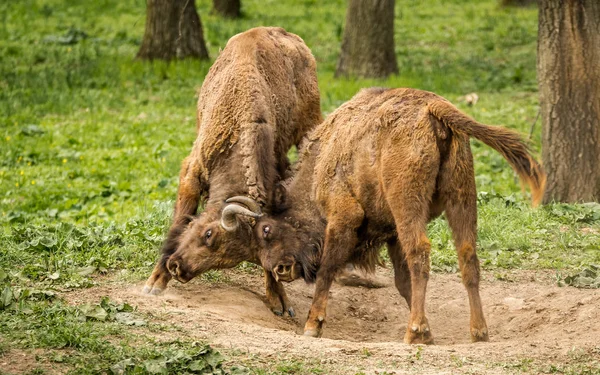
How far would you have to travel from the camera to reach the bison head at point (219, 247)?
755 cm

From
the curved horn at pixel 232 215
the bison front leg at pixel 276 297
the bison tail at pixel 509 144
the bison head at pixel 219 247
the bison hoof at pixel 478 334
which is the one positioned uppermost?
the bison tail at pixel 509 144

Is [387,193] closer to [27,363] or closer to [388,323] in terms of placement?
[388,323]

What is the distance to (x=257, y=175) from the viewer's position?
25.5ft

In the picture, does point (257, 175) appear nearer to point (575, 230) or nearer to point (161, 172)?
point (575, 230)

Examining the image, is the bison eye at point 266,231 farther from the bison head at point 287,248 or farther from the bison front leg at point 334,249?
the bison front leg at point 334,249

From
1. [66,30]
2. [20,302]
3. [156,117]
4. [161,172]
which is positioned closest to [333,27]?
[66,30]

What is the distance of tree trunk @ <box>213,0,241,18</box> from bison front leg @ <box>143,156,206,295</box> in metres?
15.0

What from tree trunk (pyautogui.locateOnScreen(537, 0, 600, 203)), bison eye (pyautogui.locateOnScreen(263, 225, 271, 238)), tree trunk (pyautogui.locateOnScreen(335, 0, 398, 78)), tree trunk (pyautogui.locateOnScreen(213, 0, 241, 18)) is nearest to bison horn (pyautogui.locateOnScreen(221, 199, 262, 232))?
bison eye (pyautogui.locateOnScreen(263, 225, 271, 238))

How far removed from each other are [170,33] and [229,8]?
5.98 metres

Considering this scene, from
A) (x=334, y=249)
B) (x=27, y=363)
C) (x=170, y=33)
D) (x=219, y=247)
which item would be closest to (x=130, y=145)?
Answer: (x=170, y=33)

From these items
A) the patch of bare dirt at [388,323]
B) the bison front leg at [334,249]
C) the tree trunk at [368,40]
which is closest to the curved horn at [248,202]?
the bison front leg at [334,249]

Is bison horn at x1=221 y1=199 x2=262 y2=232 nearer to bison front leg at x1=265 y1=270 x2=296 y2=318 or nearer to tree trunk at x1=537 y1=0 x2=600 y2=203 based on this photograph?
bison front leg at x1=265 y1=270 x2=296 y2=318

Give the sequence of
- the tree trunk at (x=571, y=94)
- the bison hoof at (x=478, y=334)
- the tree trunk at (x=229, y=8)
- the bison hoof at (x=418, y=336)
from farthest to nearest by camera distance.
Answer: the tree trunk at (x=229, y=8) → the tree trunk at (x=571, y=94) → the bison hoof at (x=478, y=334) → the bison hoof at (x=418, y=336)

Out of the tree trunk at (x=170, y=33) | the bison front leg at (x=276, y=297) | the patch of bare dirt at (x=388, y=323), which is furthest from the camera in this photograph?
the tree trunk at (x=170, y=33)
